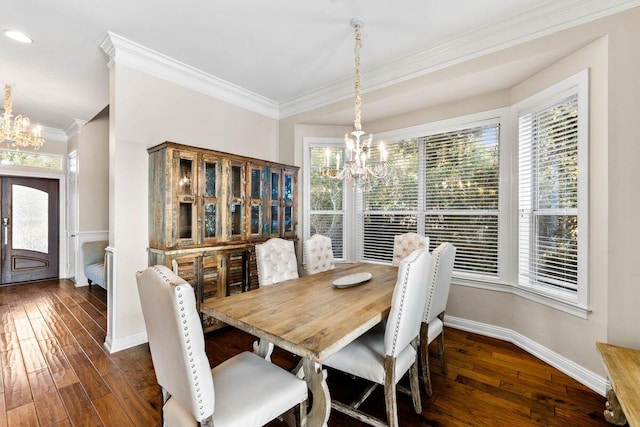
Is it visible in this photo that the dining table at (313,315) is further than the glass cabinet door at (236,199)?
No

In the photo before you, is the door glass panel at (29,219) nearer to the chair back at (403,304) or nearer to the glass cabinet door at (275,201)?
the glass cabinet door at (275,201)

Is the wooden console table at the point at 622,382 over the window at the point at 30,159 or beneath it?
beneath

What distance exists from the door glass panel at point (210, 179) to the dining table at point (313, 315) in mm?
1394

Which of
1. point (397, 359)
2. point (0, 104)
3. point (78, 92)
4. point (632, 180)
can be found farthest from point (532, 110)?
point (0, 104)

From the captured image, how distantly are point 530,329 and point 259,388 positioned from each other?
2.70 meters

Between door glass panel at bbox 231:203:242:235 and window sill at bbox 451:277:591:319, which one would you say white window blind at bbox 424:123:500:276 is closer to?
window sill at bbox 451:277:591:319

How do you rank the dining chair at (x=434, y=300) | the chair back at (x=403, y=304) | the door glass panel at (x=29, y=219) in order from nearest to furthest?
the chair back at (x=403, y=304) → the dining chair at (x=434, y=300) → the door glass panel at (x=29, y=219)

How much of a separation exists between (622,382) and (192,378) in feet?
7.20

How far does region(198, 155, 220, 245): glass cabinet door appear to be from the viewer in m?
3.00

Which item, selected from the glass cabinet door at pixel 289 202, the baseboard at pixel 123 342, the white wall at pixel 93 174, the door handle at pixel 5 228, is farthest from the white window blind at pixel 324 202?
the door handle at pixel 5 228

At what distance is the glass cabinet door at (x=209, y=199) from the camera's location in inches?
118

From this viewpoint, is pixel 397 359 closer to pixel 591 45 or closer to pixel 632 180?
pixel 632 180

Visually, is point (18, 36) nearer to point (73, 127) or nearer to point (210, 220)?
point (210, 220)

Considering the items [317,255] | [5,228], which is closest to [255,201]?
[317,255]
